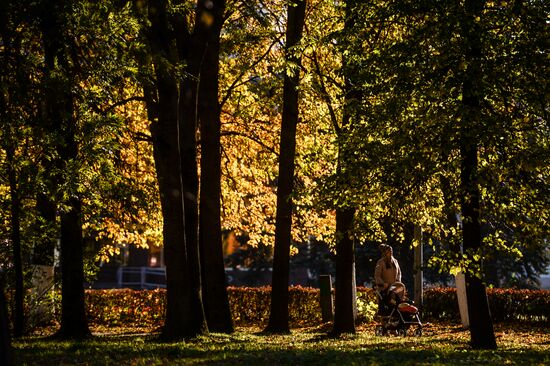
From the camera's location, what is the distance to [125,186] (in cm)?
1541

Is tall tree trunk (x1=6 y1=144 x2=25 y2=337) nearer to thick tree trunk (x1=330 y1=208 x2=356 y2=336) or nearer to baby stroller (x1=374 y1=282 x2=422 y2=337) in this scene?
thick tree trunk (x1=330 y1=208 x2=356 y2=336)

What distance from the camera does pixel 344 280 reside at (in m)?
19.4

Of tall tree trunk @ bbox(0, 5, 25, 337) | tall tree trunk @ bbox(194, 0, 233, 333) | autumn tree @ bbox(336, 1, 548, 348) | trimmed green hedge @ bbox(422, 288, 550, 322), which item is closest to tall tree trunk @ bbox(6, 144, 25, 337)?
tall tree trunk @ bbox(0, 5, 25, 337)

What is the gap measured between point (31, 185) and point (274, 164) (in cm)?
1295

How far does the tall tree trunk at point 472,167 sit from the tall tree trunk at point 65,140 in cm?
591

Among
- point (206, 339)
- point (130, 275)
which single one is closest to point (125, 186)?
point (206, 339)

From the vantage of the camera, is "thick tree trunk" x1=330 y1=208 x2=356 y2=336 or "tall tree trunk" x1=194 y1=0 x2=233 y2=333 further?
"thick tree trunk" x1=330 y1=208 x2=356 y2=336

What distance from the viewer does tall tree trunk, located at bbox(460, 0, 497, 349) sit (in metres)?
11.6

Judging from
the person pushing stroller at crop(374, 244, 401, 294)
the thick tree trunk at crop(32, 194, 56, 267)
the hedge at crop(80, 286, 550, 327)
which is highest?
the thick tree trunk at crop(32, 194, 56, 267)

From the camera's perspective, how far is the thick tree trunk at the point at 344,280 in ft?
62.6

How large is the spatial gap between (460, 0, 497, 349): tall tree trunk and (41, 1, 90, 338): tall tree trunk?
5.91 m

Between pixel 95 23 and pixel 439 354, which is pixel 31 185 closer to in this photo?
pixel 95 23

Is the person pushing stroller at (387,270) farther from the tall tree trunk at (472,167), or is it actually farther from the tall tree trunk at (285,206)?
the tall tree trunk at (472,167)

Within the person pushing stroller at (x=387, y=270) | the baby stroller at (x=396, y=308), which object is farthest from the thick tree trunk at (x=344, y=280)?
the baby stroller at (x=396, y=308)
